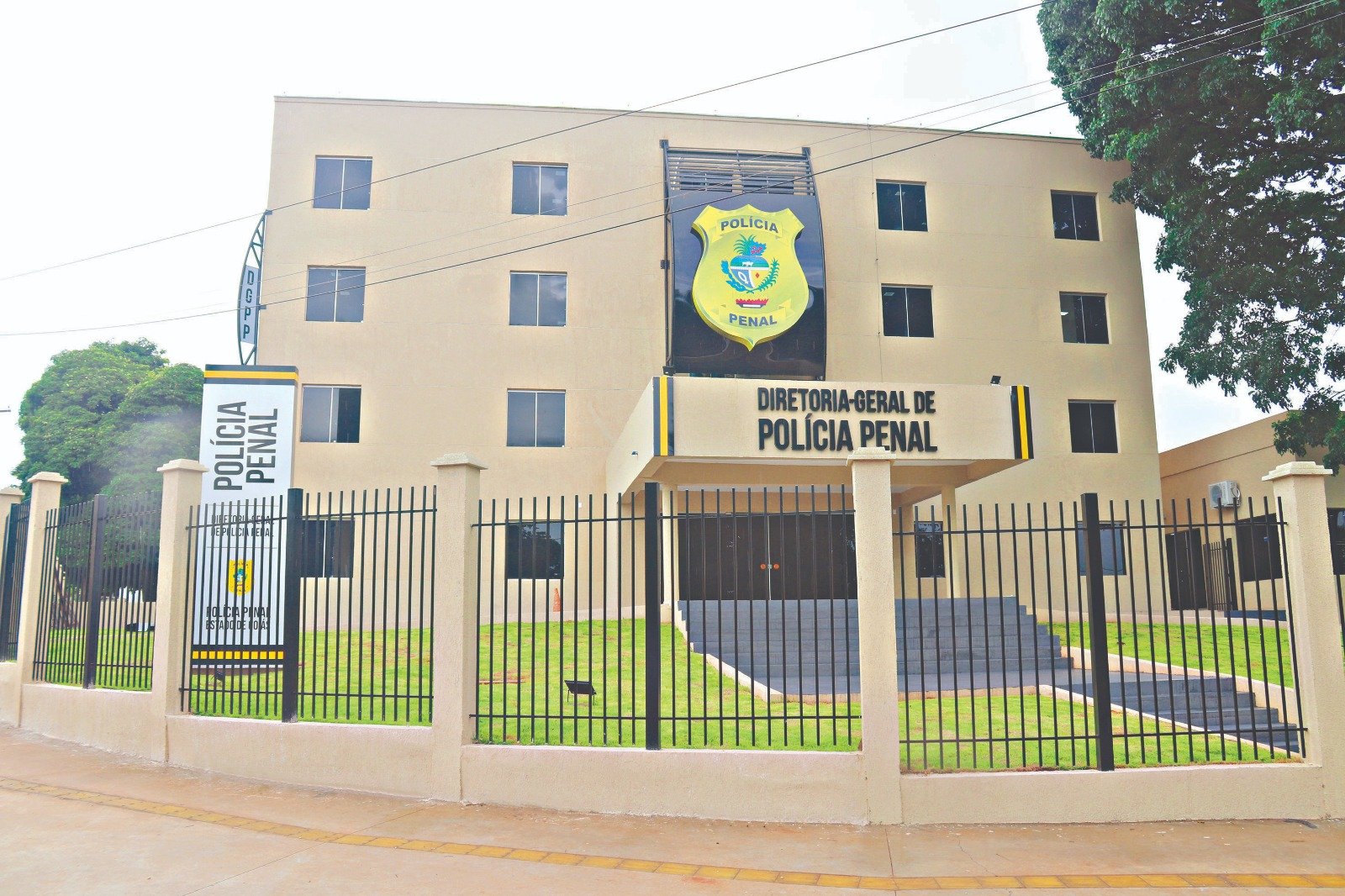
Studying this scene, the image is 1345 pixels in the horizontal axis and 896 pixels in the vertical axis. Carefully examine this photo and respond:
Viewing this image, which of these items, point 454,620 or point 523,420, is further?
point 523,420

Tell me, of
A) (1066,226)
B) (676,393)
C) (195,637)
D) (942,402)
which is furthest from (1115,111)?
(195,637)

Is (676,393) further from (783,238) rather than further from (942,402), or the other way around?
(783,238)

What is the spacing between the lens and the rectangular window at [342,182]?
81.9ft

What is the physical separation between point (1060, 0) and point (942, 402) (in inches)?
386

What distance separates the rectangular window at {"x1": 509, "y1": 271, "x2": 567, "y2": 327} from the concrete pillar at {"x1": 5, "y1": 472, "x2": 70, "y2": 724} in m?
Answer: 13.6

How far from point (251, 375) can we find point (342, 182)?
13844 mm

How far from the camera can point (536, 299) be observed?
82.1 ft

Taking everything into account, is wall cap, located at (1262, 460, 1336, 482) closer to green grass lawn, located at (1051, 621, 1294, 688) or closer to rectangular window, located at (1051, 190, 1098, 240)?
green grass lawn, located at (1051, 621, 1294, 688)

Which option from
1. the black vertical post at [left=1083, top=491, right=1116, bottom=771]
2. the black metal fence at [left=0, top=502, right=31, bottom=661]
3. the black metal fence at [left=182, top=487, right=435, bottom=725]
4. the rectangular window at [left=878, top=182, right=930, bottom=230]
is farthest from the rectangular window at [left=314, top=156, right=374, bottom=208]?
the black vertical post at [left=1083, top=491, right=1116, bottom=771]

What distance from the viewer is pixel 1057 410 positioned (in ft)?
84.3

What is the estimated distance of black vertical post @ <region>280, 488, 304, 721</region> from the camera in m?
8.92

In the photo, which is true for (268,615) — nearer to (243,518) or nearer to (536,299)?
(243,518)

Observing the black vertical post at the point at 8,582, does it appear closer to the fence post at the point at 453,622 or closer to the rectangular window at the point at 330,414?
the fence post at the point at 453,622

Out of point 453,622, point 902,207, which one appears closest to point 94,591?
point 453,622
